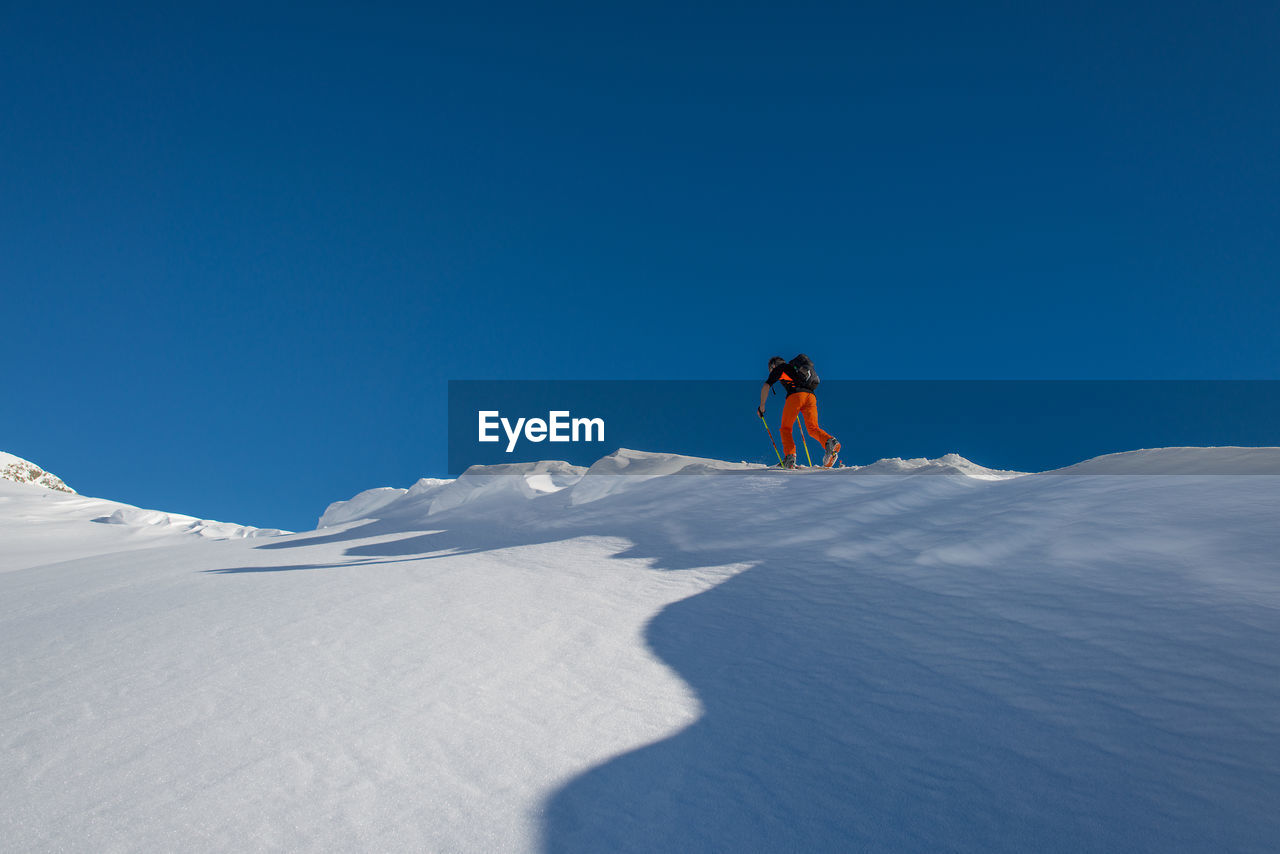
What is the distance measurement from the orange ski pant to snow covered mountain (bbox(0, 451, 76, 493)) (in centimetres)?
3882

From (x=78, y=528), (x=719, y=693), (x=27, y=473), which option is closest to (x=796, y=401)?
(x=719, y=693)

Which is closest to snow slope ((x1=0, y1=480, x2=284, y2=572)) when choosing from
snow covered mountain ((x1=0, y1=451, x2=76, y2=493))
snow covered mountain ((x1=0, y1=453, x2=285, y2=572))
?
snow covered mountain ((x1=0, y1=453, x2=285, y2=572))

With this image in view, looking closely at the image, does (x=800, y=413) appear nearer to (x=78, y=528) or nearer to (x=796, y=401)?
(x=796, y=401)

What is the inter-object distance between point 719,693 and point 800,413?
784cm

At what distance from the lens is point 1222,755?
227cm

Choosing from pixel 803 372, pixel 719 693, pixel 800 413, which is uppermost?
pixel 803 372

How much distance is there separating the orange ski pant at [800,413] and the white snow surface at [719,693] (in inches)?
178

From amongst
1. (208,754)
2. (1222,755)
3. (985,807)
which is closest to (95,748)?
(208,754)

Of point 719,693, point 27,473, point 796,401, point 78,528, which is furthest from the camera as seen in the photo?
point 27,473

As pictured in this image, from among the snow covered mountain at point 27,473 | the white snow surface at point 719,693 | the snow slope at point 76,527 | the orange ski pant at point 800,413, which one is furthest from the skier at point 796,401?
the snow covered mountain at point 27,473

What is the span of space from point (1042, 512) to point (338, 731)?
4970mm

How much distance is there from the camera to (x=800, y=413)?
10.5 meters

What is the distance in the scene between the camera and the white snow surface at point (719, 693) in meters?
2.14

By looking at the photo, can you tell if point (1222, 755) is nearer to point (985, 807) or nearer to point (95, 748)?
point (985, 807)
